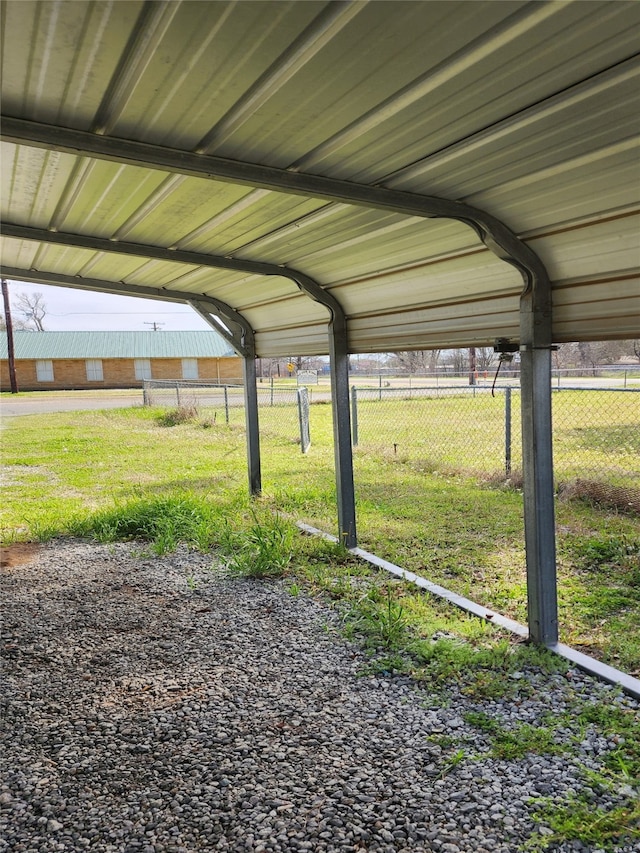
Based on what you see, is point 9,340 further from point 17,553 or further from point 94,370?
point 17,553

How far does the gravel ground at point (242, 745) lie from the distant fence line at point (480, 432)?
253cm

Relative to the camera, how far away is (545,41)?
192 centimetres

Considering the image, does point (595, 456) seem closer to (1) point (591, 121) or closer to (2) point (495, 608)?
(2) point (495, 608)

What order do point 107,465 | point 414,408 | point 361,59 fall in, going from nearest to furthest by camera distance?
Answer: point 361,59 < point 107,465 < point 414,408

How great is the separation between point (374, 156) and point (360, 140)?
0.18 m

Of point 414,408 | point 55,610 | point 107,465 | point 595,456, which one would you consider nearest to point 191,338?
point 414,408

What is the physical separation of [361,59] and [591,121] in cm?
92

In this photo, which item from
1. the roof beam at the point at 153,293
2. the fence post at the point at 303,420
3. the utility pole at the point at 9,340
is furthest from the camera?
the utility pole at the point at 9,340

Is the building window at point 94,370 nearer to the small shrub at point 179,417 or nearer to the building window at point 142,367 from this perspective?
the building window at point 142,367

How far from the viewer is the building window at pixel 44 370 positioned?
127 ft

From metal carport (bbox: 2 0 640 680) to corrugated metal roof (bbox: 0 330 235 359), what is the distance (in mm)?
34376

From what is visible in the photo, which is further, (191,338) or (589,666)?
(191,338)

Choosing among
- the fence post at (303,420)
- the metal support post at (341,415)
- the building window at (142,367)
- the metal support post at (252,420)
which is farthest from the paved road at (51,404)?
the metal support post at (341,415)

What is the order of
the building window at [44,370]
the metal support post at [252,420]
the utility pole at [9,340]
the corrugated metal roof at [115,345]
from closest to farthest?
the metal support post at [252,420] → the utility pole at [9,340] → the building window at [44,370] → the corrugated metal roof at [115,345]
